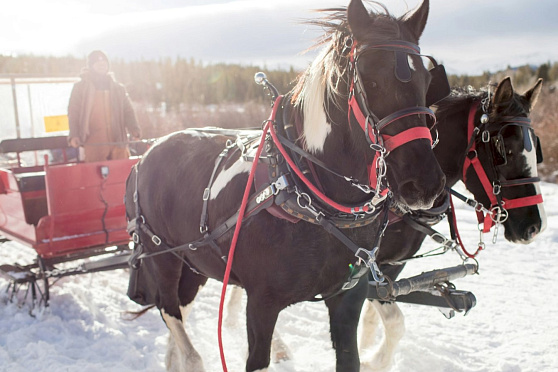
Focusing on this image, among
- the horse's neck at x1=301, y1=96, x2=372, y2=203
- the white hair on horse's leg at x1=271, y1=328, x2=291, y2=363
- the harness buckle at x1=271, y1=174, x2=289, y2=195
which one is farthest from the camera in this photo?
the white hair on horse's leg at x1=271, y1=328, x2=291, y2=363

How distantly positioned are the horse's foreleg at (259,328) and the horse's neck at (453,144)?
164cm

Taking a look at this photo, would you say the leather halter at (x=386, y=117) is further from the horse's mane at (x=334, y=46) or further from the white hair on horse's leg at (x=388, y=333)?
the white hair on horse's leg at (x=388, y=333)

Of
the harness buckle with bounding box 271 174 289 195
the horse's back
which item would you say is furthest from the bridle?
the horse's back

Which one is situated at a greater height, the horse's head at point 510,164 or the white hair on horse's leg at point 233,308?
the horse's head at point 510,164

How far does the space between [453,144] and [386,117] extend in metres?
1.62

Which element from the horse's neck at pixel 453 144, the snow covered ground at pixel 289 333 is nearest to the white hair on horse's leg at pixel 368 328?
the snow covered ground at pixel 289 333

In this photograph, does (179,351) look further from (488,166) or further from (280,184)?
(488,166)

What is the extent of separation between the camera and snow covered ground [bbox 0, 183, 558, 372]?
3594 millimetres

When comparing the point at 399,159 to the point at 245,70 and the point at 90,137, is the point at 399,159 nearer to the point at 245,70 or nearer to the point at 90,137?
the point at 90,137

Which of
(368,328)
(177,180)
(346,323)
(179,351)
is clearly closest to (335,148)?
(346,323)

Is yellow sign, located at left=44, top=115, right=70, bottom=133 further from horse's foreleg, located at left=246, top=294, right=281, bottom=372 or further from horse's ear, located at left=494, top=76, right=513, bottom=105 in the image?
horse's ear, located at left=494, top=76, right=513, bottom=105

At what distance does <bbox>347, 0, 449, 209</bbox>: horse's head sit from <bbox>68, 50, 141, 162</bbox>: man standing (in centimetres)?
393

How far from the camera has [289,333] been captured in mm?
4238

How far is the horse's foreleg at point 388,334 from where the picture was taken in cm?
351
